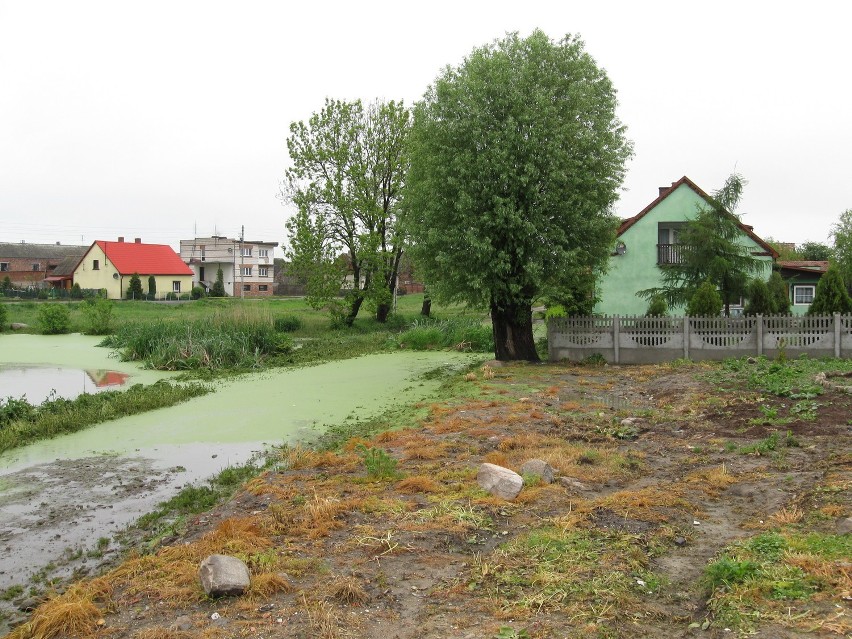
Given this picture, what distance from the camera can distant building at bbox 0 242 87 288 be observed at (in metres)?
77.2

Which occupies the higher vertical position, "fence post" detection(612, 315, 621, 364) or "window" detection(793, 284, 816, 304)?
"window" detection(793, 284, 816, 304)

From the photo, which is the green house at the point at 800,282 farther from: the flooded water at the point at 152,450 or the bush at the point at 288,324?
the bush at the point at 288,324

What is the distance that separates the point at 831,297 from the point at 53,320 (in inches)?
1280

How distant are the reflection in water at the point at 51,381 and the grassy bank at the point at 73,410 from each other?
1809 mm

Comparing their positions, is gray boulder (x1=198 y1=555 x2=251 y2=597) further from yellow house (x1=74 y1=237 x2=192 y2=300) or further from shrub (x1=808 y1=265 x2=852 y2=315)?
yellow house (x1=74 y1=237 x2=192 y2=300)

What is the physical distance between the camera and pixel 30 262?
79250 mm

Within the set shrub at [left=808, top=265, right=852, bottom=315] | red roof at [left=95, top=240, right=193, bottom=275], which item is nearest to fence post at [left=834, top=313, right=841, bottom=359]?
shrub at [left=808, top=265, right=852, bottom=315]

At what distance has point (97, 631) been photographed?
4723mm

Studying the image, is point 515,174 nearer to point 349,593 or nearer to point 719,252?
point 719,252

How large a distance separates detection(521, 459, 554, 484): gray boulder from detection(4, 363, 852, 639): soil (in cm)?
15

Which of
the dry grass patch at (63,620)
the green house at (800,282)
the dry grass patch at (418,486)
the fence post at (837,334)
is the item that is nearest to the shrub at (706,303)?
the fence post at (837,334)

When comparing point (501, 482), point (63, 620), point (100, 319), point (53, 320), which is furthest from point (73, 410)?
point (53, 320)

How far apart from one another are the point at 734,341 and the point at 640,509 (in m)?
14.4

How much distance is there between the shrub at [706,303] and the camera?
2033 cm
